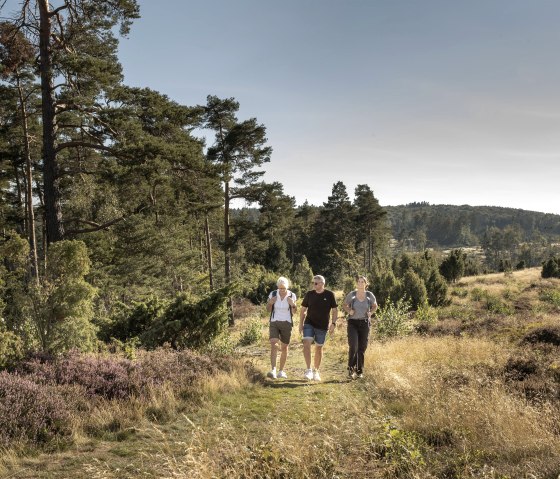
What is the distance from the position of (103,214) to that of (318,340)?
42.8 feet

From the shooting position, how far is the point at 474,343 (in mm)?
8719

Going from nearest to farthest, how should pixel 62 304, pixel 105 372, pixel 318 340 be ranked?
pixel 105 372
pixel 62 304
pixel 318 340

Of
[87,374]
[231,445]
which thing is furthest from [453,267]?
[231,445]

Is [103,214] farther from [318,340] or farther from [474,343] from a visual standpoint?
[474,343]

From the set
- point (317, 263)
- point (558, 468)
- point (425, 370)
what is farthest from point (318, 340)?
point (317, 263)

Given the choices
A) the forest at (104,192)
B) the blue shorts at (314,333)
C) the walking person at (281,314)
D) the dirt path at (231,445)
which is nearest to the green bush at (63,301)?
the forest at (104,192)

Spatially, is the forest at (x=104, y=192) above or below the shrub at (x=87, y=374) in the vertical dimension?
above

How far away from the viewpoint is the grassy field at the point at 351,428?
131 inches

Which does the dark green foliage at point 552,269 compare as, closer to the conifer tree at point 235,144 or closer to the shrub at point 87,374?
the conifer tree at point 235,144

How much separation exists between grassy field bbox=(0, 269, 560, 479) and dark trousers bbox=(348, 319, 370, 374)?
0.93 ft

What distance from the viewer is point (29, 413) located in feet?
13.6

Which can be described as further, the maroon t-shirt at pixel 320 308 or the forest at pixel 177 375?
the maroon t-shirt at pixel 320 308

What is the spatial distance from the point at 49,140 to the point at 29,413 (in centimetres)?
827

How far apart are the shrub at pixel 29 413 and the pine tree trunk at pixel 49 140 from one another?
6207 mm
